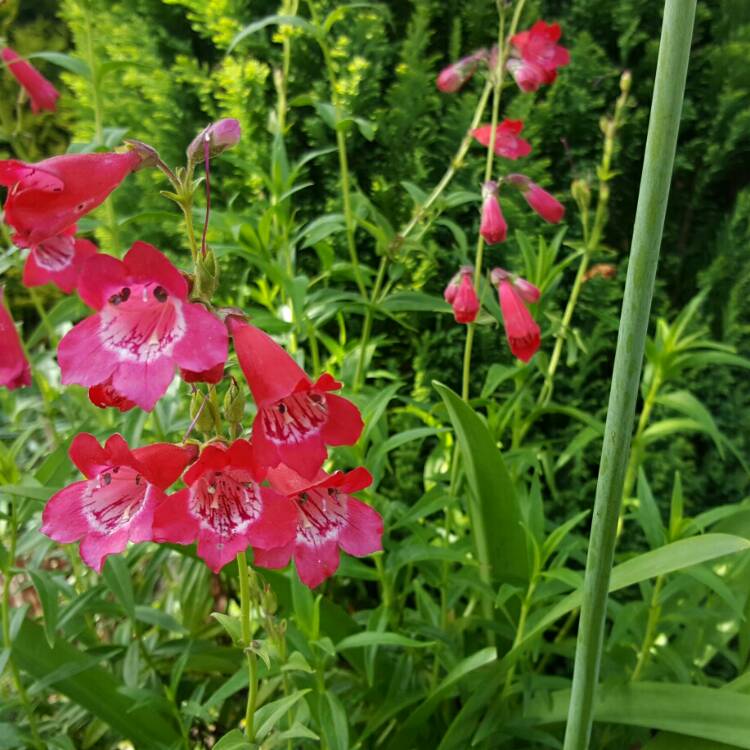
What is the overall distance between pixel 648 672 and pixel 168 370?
1.07 meters

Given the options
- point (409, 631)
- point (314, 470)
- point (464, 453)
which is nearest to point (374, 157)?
point (464, 453)

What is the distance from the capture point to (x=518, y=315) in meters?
1.26

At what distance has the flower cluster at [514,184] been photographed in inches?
49.3

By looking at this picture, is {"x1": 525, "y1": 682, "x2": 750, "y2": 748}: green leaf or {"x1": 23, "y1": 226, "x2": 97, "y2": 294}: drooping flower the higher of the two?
{"x1": 23, "y1": 226, "x2": 97, "y2": 294}: drooping flower

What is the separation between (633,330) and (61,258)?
63 cm

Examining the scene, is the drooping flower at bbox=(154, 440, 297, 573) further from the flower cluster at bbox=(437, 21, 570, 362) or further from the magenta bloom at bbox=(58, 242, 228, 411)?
the flower cluster at bbox=(437, 21, 570, 362)

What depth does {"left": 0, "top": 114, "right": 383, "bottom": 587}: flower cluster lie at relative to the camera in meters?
0.65

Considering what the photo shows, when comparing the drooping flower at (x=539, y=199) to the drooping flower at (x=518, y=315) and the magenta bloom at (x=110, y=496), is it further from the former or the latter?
the magenta bloom at (x=110, y=496)

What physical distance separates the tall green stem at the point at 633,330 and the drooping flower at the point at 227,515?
276 millimetres

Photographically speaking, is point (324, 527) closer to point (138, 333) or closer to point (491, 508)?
point (138, 333)

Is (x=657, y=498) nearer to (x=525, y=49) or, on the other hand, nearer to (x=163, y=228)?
(x=525, y=49)

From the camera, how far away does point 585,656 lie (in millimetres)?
731

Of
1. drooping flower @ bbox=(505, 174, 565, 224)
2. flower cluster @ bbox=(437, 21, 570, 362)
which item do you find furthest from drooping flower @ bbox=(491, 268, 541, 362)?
drooping flower @ bbox=(505, 174, 565, 224)

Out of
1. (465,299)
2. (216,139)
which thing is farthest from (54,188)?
(465,299)
